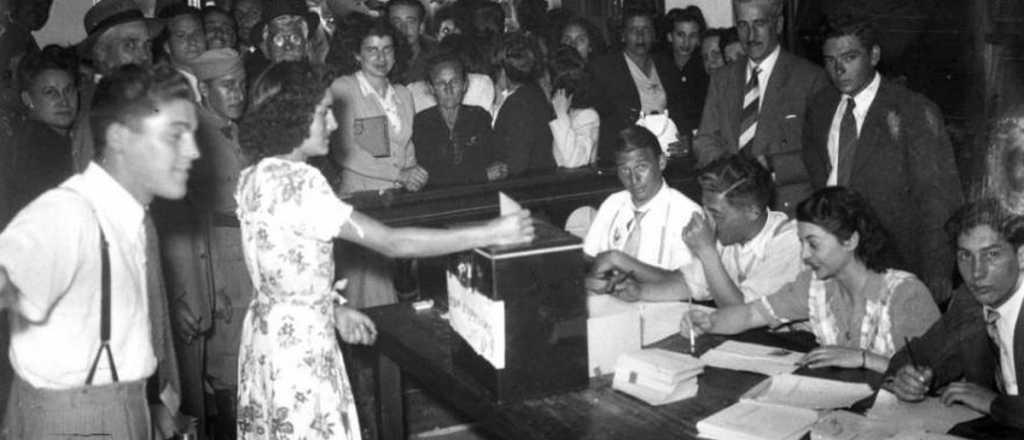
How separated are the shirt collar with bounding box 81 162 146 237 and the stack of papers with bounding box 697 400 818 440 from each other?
53.6 inches

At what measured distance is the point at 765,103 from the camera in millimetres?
4754

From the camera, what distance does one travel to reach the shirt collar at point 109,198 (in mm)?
2303

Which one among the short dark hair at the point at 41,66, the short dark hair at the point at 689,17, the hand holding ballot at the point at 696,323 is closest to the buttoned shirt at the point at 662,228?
the hand holding ballot at the point at 696,323

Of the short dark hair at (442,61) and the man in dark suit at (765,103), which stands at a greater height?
the short dark hair at (442,61)

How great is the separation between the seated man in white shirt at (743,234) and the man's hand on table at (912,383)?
3.07 feet

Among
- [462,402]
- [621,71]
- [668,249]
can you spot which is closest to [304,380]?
[462,402]

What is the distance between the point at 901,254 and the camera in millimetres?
4156

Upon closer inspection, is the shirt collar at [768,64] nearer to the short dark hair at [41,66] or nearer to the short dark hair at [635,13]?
the short dark hair at [635,13]

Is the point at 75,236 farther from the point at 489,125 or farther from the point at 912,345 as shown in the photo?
the point at 489,125

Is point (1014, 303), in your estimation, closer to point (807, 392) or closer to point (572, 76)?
point (807, 392)

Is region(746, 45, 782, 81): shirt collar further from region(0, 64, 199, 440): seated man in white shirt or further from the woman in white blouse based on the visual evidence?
region(0, 64, 199, 440): seated man in white shirt

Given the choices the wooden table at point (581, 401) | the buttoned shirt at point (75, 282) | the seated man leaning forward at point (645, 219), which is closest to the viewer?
the buttoned shirt at point (75, 282)

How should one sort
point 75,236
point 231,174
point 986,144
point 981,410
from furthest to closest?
point 986,144 < point 231,174 < point 981,410 < point 75,236

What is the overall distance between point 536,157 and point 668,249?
57.4 inches
